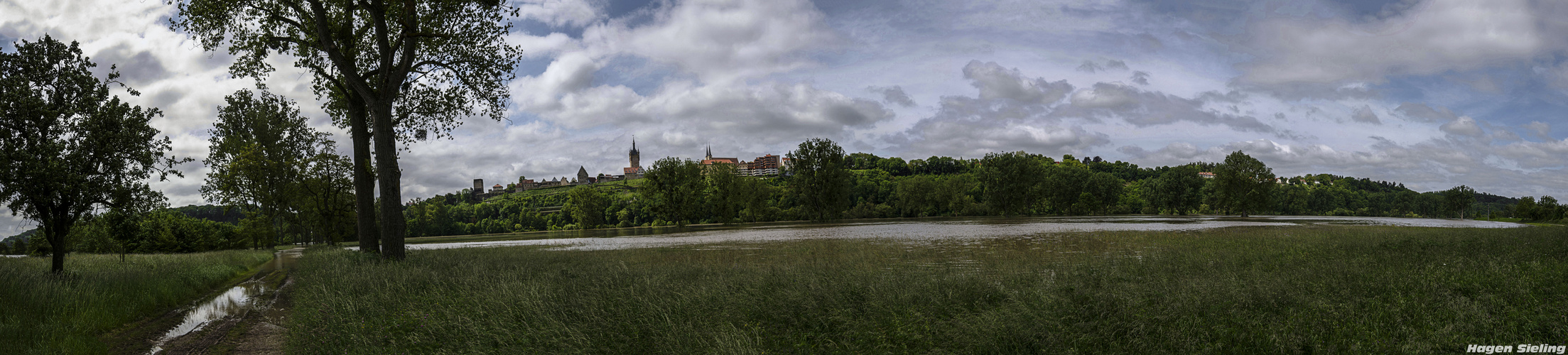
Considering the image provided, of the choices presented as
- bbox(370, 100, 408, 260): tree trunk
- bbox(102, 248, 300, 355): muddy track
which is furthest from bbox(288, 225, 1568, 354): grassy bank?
bbox(370, 100, 408, 260): tree trunk

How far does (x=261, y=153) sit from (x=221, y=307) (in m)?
29.1

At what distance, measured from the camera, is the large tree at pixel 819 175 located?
83.3 m

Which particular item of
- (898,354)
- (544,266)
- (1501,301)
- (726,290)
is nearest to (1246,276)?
(1501,301)

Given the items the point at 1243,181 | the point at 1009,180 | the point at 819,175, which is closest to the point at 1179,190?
the point at 1243,181

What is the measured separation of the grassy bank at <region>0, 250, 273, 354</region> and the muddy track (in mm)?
334

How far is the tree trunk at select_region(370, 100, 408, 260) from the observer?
1675 cm

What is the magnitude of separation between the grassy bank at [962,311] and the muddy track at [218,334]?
605 millimetres

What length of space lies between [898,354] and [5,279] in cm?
1728

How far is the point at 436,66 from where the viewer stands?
63.7 feet

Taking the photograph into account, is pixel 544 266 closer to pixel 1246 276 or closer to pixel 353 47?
pixel 353 47

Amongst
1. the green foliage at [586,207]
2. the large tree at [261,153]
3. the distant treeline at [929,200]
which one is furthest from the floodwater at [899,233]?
the green foliage at [586,207]

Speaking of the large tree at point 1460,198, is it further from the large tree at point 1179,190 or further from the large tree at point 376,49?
the large tree at point 376,49

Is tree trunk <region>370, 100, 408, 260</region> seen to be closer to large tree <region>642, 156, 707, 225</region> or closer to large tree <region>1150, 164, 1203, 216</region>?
large tree <region>642, 156, 707, 225</region>

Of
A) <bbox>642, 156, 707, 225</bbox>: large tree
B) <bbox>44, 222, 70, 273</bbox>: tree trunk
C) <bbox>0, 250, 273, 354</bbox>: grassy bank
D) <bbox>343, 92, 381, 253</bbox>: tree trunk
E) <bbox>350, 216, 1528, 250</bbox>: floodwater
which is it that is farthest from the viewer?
<bbox>642, 156, 707, 225</bbox>: large tree
